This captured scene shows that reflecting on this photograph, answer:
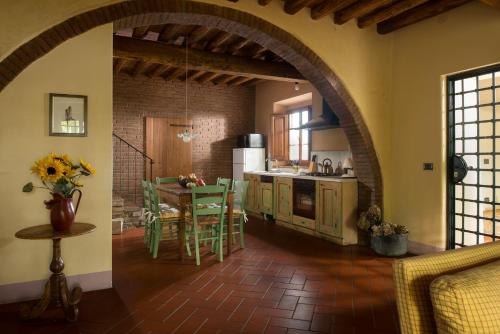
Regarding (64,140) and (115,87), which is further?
(115,87)

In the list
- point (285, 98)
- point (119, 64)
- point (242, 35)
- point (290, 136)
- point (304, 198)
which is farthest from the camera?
point (290, 136)

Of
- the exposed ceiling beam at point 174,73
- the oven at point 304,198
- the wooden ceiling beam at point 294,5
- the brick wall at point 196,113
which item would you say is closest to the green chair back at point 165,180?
the oven at point 304,198

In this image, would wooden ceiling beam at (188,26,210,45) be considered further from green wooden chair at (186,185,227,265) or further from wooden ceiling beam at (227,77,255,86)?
wooden ceiling beam at (227,77,255,86)

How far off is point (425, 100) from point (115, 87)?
587 cm

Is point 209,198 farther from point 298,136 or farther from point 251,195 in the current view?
point 298,136

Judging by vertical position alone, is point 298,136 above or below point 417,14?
below

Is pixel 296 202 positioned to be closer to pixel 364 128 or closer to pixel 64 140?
pixel 364 128

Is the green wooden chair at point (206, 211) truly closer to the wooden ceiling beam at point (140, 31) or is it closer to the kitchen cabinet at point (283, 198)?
the kitchen cabinet at point (283, 198)

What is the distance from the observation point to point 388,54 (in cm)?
470

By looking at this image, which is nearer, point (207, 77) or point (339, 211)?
point (339, 211)

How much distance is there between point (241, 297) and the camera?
289 cm

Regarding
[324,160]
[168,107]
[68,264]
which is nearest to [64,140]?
[68,264]

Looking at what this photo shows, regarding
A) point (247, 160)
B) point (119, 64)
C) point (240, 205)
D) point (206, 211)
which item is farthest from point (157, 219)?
point (247, 160)

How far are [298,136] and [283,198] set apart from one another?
2003 millimetres
